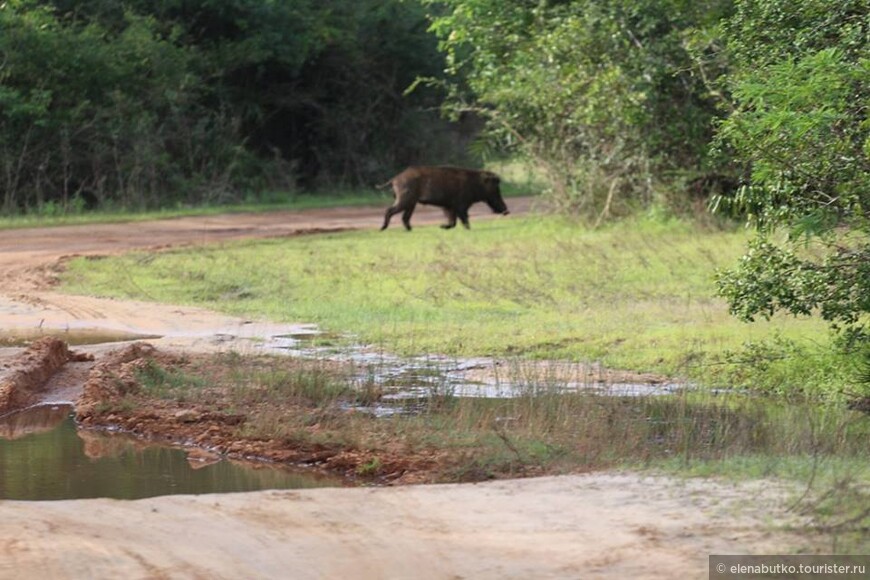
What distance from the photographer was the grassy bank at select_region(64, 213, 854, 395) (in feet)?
41.7

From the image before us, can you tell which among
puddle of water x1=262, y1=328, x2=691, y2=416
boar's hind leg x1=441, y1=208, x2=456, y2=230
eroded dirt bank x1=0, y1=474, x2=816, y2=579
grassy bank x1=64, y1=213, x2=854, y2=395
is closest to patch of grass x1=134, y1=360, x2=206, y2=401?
puddle of water x1=262, y1=328, x2=691, y2=416

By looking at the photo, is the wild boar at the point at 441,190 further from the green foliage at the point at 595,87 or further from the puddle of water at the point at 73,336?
the puddle of water at the point at 73,336

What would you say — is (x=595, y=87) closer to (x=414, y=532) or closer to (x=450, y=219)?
(x=450, y=219)

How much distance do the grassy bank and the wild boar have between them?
4.34 feet

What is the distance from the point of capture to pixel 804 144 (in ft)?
33.3

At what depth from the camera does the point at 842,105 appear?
9758 millimetres

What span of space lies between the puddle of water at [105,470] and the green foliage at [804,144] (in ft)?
12.3

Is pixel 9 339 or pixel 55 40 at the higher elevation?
pixel 55 40

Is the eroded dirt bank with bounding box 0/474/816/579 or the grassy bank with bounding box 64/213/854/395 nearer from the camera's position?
the eroded dirt bank with bounding box 0/474/816/579

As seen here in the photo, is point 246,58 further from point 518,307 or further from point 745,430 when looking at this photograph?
point 745,430

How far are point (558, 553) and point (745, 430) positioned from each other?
3521mm

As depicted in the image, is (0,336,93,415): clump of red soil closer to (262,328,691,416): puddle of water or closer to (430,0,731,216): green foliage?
(262,328,691,416): puddle of water

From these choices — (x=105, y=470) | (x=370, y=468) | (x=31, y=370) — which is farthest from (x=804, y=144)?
(x=31, y=370)

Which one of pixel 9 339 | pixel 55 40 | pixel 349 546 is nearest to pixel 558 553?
pixel 349 546
